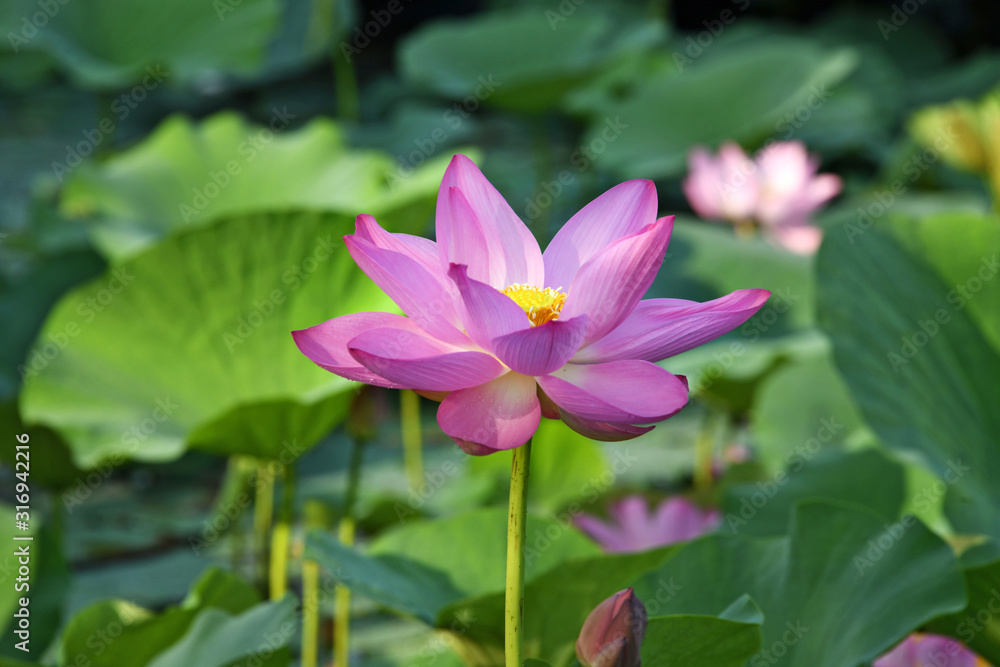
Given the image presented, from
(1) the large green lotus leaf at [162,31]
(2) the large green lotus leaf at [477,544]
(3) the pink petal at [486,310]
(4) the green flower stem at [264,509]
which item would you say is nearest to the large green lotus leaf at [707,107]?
(1) the large green lotus leaf at [162,31]

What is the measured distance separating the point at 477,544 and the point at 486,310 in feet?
1.47

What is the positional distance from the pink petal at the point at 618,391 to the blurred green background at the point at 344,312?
0.28 m

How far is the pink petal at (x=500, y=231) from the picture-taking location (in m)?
0.46

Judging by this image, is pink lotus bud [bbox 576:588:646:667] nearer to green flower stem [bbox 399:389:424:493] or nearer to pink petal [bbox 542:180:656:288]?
pink petal [bbox 542:180:656:288]

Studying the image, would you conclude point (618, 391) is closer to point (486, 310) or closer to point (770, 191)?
point (486, 310)

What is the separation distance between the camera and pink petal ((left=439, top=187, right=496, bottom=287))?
16.9 inches

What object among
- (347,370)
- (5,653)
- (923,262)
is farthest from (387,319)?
(923,262)

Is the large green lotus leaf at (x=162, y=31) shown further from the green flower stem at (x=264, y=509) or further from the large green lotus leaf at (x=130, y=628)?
the large green lotus leaf at (x=130, y=628)

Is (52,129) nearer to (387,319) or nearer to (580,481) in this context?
(580,481)

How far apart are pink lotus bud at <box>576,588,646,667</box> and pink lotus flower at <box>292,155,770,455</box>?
0.26 ft

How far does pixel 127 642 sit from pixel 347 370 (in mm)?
429

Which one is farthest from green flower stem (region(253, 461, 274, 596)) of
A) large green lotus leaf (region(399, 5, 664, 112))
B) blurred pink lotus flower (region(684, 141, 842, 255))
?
large green lotus leaf (region(399, 5, 664, 112))

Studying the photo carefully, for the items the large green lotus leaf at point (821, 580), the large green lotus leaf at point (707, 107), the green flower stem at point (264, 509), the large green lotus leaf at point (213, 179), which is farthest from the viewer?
the large green lotus leaf at point (707, 107)

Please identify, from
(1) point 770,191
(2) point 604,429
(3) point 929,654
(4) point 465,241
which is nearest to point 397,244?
(4) point 465,241
